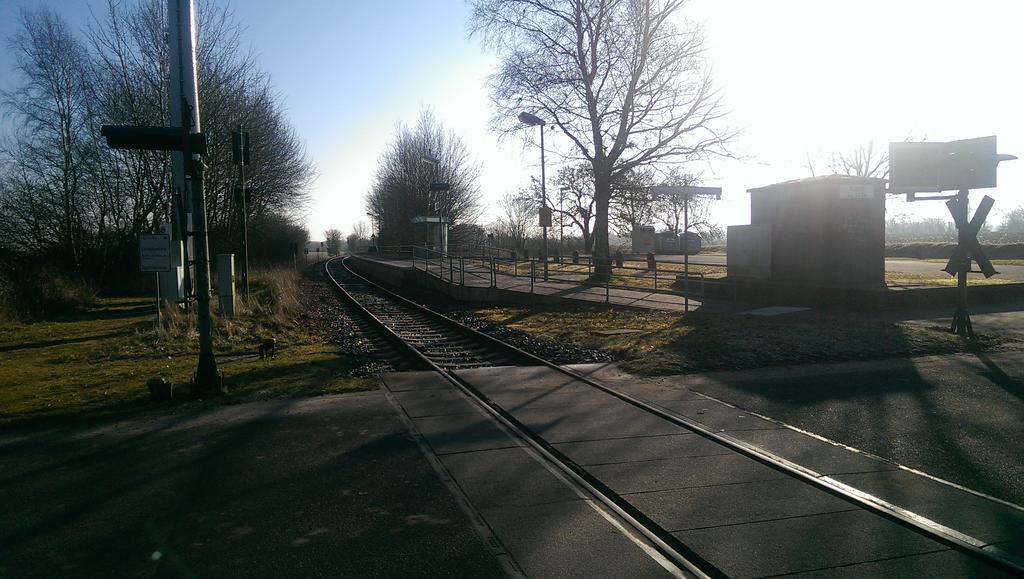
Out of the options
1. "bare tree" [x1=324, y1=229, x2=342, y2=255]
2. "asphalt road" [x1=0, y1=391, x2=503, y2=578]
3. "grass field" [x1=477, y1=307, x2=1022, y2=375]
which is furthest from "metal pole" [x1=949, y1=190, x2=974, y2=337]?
"bare tree" [x1=324, y1=229, x2=342, y2=255]

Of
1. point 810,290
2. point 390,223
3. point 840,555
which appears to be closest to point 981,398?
point 840,555

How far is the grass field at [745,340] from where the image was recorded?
438 inches

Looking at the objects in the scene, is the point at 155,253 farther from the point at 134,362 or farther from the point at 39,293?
the point at 39,293

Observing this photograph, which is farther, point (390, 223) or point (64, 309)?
point (390, 223)

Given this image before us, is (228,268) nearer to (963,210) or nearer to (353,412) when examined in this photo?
(353,412)

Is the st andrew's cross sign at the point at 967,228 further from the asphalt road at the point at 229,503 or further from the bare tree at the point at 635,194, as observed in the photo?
the bare tree at the point at 635,194

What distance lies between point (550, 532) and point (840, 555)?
1760 mm

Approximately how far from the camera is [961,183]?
13.1 m

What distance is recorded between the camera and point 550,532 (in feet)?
15.0

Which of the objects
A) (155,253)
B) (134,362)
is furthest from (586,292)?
(134,362)

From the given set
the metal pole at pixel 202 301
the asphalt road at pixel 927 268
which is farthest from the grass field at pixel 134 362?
the asphalt road at pixel 927 268

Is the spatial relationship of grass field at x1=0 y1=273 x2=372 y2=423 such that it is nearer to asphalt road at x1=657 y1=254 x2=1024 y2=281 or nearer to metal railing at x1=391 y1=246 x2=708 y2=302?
metal railing at x1=391 y1=246 x2=708 y2=302

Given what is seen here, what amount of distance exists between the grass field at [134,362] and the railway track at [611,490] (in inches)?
72.5

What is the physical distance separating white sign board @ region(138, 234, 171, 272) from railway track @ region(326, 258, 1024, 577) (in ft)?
16.2
